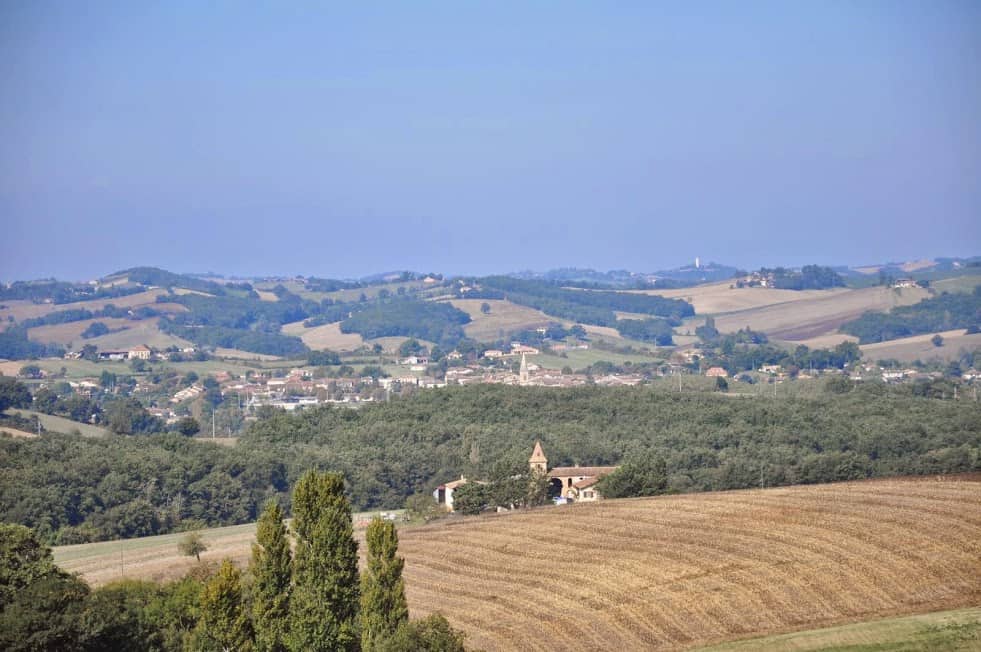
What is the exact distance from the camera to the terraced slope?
38375 mm

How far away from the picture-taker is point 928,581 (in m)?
39.3

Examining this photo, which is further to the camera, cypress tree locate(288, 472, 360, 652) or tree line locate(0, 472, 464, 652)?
cypress tree locate(288, 472, 360, 652)

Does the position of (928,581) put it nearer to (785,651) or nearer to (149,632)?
(785,651)

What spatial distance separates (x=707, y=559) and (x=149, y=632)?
16.4 metres


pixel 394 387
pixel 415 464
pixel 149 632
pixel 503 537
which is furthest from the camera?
pixel 394 387

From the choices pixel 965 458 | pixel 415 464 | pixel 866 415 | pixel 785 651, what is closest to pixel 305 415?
pixel 415 464

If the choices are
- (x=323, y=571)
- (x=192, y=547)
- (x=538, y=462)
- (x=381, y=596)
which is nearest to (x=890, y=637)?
Answer: (x=381, y=596)

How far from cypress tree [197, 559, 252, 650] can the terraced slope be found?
6.52 m

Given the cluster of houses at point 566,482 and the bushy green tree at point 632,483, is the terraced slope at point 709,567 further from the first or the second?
the cluster of houses at point 566,482

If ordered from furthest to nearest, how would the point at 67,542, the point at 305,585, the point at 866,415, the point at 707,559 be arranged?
the point at 866,415 → the point at 67,542 → the point at 707,559 → the point at 305,585

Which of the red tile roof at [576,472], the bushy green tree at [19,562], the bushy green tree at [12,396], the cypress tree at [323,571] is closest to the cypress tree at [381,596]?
the cypress tree at [323,571]

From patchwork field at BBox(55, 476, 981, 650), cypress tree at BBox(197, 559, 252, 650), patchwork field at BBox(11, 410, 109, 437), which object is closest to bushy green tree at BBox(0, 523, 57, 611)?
patchwork field at BBox(55, 476, 981, 650)

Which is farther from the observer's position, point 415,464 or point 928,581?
point 415,464

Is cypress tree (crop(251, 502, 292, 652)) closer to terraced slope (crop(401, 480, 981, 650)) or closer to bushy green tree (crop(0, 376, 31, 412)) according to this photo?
terraced slope (crop(401, 480, 981, 650))
